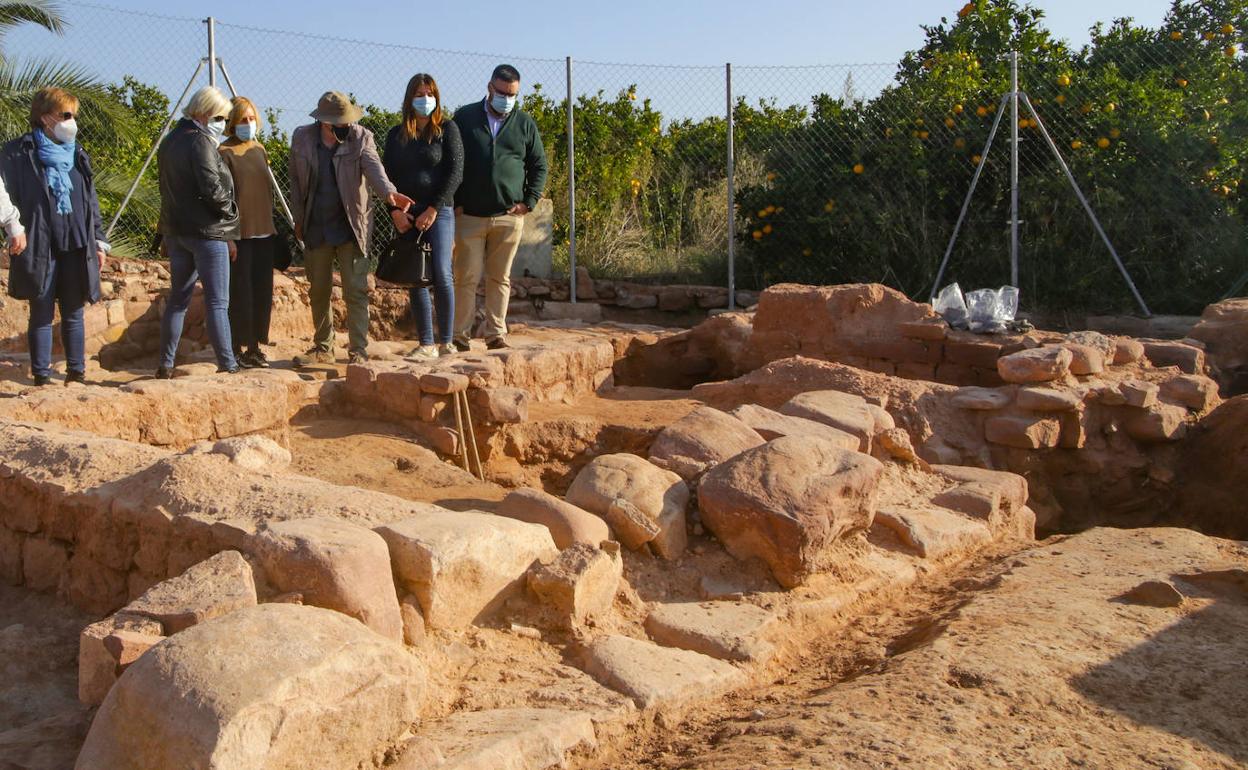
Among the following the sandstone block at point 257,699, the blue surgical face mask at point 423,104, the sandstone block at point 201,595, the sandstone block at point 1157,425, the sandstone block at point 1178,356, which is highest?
the blue surgical face mask at point 423,104

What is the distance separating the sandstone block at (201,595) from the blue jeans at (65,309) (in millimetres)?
3438

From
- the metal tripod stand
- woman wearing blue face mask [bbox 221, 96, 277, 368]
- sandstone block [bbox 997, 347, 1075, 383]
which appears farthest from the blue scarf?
the metal tripod stand

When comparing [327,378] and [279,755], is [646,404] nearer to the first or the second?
[327,378]

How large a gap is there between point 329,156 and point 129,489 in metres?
3.45

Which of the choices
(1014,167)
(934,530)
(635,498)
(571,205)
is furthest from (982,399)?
(571,205)

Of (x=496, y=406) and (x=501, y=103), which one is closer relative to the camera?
(x=496, y=406)

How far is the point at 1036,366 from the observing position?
716 cm

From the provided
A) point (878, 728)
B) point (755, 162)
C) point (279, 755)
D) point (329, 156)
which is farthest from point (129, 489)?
point (755, 162)

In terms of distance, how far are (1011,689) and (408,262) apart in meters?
4.51

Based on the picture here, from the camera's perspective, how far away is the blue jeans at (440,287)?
714cm

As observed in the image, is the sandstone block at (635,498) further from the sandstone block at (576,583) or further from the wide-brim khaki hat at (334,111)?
the wide-brim khaki hat at (334,111)

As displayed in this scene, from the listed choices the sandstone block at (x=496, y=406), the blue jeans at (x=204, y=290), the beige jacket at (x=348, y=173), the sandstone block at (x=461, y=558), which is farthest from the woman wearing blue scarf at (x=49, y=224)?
the sandstone block at (x=461, y=558)

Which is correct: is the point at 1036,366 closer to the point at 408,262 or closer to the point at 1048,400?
the point at 1048,400

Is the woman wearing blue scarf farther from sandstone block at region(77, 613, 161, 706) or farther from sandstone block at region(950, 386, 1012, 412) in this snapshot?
sandstone block at region(950, 386, 1012, 412)
